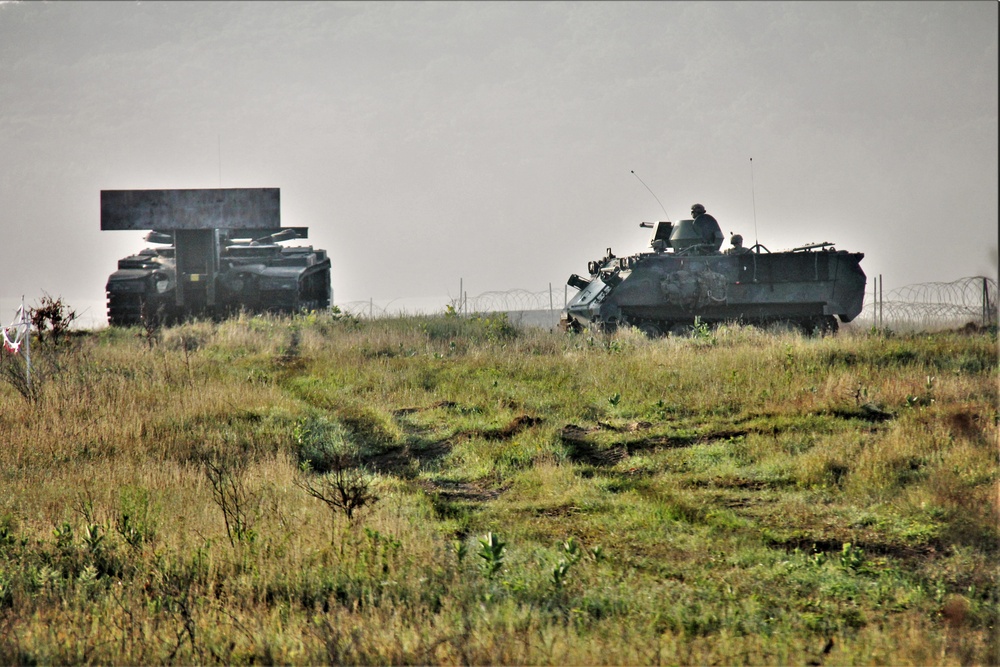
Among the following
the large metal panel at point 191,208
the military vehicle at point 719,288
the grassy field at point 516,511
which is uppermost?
the large metal panel at point 191,208

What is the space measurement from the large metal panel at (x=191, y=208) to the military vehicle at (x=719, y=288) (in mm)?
10918

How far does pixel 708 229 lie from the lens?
21.0 metres

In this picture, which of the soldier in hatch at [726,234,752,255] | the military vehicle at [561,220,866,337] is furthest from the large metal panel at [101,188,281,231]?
the soldier in hatch at [726,234,752,255]

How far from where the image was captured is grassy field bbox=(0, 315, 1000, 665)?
198 inches

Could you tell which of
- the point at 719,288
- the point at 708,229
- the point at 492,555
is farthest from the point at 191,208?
the point at 492,555

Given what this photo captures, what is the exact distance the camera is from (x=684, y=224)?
21141mm

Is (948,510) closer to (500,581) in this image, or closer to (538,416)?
(500,581)

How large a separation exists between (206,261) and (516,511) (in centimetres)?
1979

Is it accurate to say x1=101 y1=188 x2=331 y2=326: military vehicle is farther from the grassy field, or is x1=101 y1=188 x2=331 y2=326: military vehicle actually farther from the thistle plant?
the thistle plant

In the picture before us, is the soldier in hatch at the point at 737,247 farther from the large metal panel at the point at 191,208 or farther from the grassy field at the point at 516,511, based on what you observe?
the large metal panel at the point at 191,208

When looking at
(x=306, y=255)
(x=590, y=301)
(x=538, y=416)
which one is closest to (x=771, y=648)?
(x=538, y=416)

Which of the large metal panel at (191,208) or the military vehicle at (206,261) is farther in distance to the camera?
the large metal panel at (191,208)

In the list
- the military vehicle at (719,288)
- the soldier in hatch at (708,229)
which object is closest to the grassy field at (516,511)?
the military vehicle at (719,288)

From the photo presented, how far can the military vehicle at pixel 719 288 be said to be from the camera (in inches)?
797
